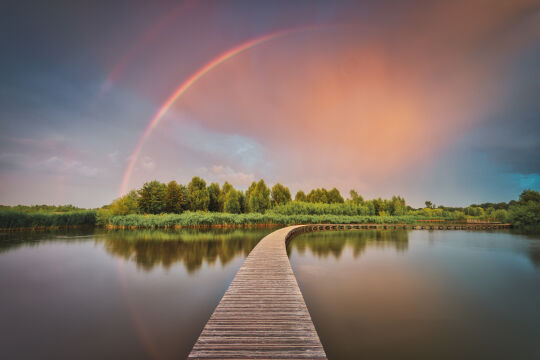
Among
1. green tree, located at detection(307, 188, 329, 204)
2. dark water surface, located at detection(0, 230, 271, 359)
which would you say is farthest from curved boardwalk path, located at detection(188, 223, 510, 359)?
green tree, located at detection(307, 188, 329, 204)

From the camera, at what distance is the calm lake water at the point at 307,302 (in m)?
4.68

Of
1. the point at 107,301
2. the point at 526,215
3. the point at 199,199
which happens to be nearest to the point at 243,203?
the point at 199,199

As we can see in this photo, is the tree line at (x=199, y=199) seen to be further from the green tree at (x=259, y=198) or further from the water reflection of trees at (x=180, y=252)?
the water reflection of trees at (x=180, y=252)

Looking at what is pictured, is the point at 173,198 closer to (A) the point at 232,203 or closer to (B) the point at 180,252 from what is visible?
(A) the point at 232,203

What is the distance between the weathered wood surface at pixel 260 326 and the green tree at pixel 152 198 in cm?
3490

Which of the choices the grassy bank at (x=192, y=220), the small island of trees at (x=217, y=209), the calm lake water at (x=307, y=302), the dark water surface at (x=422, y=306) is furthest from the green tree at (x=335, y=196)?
the dark water surface at (x=422, y=306)

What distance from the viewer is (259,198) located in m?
41.6

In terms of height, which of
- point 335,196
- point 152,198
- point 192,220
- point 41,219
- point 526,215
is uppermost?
point 335,196

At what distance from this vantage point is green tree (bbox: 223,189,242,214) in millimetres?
38594

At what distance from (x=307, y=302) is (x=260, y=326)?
3.57m

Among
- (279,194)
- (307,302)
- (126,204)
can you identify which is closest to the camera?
(307,302)

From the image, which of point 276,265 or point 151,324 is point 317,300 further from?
point 151,324

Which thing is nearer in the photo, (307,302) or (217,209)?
(307,302)

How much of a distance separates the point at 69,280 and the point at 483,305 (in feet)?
43.9
